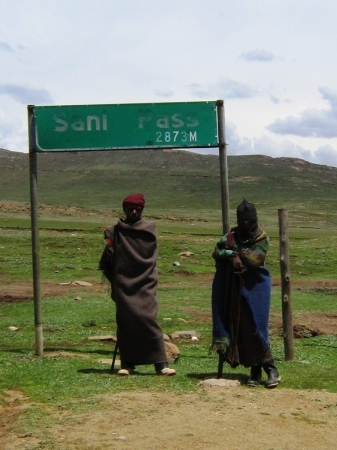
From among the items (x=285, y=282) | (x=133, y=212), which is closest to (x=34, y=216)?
(x=133, y=212)

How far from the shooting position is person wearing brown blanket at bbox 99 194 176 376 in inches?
358

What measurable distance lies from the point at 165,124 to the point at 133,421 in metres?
4.54

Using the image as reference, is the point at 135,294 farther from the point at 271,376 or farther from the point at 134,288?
the point at 271,376

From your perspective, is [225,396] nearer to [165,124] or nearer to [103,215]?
[165,124]

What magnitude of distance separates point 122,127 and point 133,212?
1711 mm

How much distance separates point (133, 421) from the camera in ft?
22.8

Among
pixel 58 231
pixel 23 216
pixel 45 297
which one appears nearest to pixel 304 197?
pixel 23 216

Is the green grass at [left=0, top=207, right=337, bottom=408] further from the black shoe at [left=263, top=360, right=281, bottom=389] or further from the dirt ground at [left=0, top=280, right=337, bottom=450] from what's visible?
the dirt ground at [left=0, top=280, right=337, bottom=450]

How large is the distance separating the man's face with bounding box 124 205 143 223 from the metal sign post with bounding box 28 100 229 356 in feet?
4.59

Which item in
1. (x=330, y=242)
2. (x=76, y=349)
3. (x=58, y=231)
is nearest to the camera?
(x=76, y=349)

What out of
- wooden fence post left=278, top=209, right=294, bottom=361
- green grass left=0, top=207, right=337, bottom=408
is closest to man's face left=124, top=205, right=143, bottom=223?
green grass left=0, top=207, right=337, bottom=408

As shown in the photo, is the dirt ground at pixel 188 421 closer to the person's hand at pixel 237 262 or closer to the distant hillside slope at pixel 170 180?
the person's hand at pixel 237 262

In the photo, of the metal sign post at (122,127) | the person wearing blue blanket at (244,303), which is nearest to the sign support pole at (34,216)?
the metal sign post at (122,127)

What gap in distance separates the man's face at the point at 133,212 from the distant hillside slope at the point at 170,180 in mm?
85738
